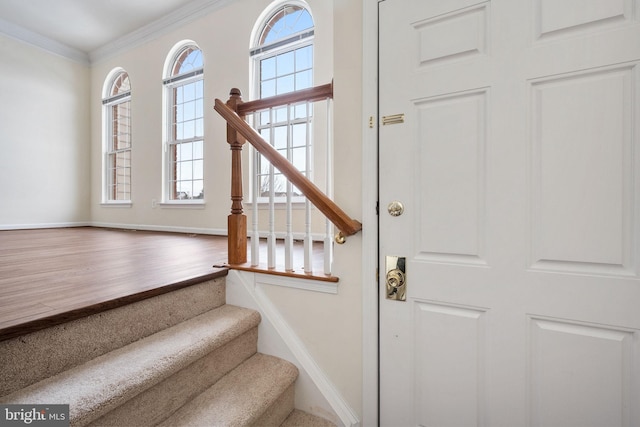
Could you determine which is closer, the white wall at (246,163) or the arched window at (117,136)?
the white wall at (246,163)

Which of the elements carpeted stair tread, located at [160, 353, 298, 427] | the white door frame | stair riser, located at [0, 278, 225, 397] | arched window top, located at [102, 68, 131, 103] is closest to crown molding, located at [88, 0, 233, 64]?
arched window top, located at [102, 68, 131, 103]

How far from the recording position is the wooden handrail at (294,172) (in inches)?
53.6

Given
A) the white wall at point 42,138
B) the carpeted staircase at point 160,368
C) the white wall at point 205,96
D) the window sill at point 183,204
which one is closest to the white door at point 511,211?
the carpeted staircase at point 160,368

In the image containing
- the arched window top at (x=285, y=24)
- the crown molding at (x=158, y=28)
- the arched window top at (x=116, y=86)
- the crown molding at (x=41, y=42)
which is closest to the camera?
→ the arched window top at (x=285, y=24)

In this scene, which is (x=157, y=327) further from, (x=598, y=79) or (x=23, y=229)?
(x=23, y=229)

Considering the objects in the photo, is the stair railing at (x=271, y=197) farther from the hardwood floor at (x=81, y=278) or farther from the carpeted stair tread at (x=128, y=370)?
the carpeted stair tread at (x=128, y=370)

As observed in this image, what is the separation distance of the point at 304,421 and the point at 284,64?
12.2 ft

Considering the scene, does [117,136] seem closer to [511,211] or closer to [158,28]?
[158,28]

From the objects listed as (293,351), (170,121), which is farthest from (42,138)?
(293,351)

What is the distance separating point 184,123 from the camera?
4.65 m

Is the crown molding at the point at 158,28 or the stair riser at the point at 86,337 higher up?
the crown molding at the point at 158,28

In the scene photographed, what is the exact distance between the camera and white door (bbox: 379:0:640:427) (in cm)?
100

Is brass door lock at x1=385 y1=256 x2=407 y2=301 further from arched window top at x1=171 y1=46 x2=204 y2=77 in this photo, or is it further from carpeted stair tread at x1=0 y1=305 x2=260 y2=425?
arched window top at x1=171 y1=46 x2=204 y2=77

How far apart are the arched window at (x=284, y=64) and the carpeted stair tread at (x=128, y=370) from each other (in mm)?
2317
